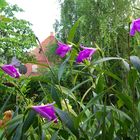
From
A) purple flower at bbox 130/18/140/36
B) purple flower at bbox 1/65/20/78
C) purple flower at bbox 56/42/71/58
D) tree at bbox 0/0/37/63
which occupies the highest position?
purple flower at bbox 130/18/140/36

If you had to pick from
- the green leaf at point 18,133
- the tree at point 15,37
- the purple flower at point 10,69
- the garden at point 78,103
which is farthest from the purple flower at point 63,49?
the tree at point 15,37

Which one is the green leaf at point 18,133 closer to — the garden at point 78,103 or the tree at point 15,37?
the garden at point 78,103

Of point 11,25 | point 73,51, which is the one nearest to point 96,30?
point 11,25

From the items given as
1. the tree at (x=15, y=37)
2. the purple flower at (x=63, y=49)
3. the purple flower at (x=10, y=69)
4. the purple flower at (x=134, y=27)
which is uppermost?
the purple flower at (x=134, y=27)

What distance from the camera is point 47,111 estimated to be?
0.77m

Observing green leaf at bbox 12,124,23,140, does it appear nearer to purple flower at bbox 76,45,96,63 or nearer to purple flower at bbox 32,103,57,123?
purple flower at bbox 32,103,57,123

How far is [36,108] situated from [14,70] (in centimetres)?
15

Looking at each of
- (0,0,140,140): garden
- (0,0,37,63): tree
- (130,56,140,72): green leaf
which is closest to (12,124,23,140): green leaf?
(0,0,140,140): garden

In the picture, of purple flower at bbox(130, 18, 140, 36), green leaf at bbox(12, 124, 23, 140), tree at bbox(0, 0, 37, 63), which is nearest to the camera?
green leaf at bbox(12, 124, 23, 140)

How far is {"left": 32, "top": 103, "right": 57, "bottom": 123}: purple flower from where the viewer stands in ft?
2.46

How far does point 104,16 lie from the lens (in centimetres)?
789

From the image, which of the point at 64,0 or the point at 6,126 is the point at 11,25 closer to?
the point at 64,0

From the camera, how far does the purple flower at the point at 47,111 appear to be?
750 millimetres

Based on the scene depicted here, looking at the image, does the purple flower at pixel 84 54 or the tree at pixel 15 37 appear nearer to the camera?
the purple flower at pixel 84 54
